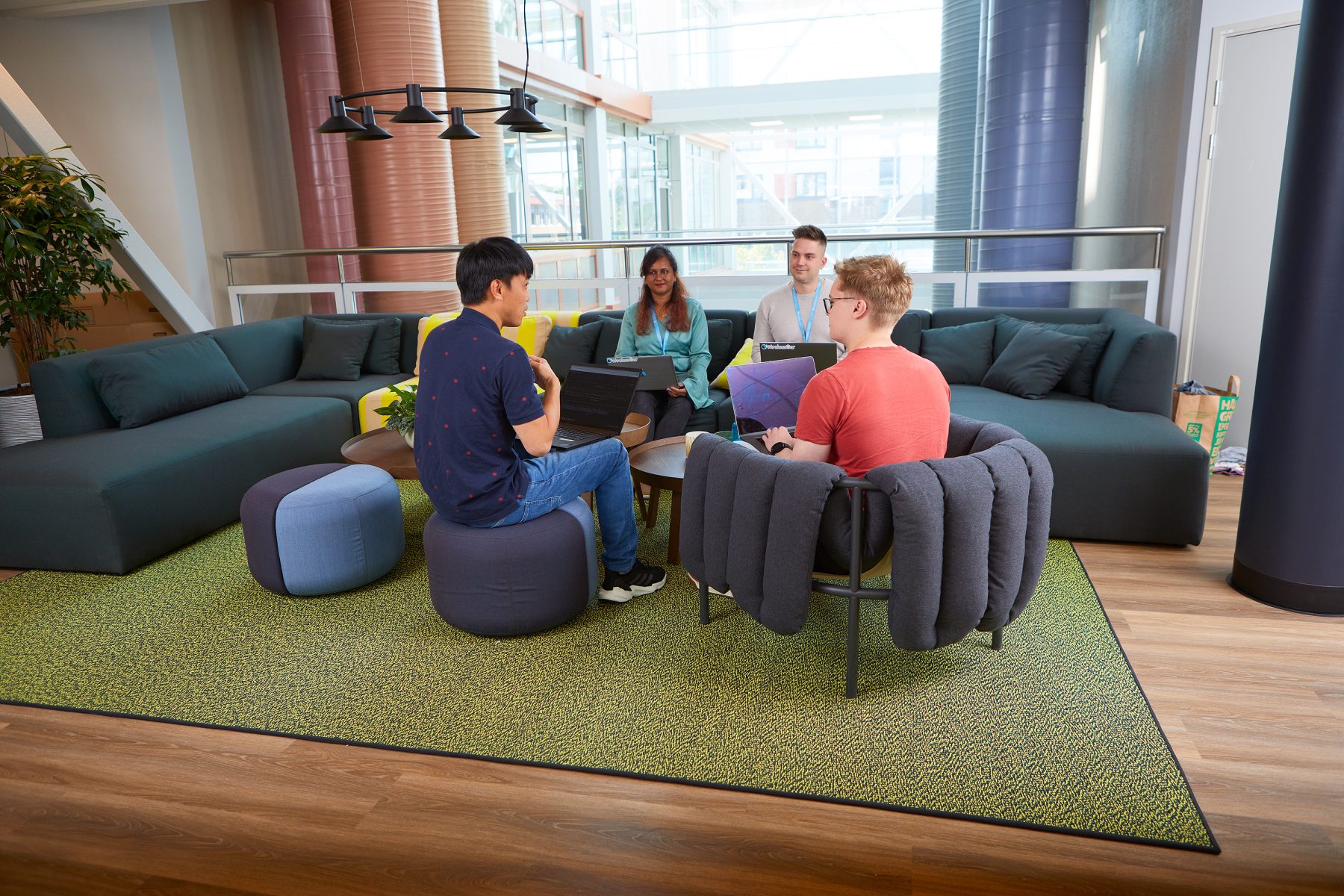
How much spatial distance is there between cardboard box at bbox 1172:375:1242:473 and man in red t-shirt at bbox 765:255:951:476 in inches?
96.2

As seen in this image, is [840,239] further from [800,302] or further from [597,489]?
[597,489]

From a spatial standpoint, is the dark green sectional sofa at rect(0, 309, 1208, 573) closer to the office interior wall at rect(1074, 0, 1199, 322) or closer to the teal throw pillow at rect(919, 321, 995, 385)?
the teal throw pillow at rect(919, 321, 995, 385)

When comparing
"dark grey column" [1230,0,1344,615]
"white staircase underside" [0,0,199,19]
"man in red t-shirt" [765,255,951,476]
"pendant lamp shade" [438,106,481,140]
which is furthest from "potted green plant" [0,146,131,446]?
"dark grey column" [1230,0,1344,615]

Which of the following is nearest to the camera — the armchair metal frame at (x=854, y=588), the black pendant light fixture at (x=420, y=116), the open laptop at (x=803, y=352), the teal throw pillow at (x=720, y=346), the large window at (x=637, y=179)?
the armchair metal frame at (x=854, y=588)

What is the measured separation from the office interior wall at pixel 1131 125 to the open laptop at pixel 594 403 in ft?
10.2

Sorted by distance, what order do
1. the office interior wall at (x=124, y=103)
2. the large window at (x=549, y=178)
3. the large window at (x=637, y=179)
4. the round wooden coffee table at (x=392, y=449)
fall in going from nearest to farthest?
1. the round wooden coffee table at (x=392, y=449)
2. the office interior wall at (x=124, y=103)
3. the large window at (x=549, y=178)
4. the large window at (x=637, y=179)

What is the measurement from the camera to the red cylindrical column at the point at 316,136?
257 inches

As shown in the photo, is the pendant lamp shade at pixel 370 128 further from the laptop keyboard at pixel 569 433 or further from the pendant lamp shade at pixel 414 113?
the laptop keyboard at pixel 569 433

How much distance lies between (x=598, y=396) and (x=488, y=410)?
26.3 inches

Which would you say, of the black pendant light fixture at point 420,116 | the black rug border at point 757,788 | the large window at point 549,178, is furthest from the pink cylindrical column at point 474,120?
the black rug border at point 757,788

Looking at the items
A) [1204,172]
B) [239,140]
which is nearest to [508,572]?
[1204,172]

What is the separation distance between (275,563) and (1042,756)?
2.47m

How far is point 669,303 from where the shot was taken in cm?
414

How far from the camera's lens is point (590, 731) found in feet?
7.34
